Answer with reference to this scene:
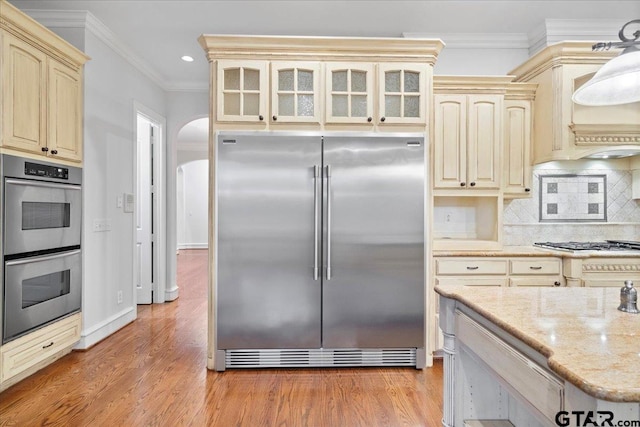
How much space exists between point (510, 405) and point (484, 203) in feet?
7.10

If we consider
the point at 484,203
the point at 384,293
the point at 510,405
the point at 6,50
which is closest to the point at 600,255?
the point at 484,203

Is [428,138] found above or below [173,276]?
above

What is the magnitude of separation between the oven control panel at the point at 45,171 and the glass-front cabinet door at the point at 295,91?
1.64 m

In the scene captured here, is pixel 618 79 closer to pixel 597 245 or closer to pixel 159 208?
pixel 597 245

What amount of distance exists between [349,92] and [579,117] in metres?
1.94

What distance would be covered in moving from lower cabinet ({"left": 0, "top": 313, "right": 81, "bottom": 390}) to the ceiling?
8.41ft

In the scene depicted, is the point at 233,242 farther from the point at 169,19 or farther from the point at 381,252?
the point at 169,19

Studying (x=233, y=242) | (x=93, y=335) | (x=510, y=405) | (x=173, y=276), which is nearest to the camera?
(x=510, y=405)

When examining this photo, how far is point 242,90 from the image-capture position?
2799 mm

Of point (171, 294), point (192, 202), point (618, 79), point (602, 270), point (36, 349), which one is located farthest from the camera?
point (192, 202)

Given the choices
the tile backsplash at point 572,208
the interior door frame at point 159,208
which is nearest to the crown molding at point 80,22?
the interior door frame at point 159,208

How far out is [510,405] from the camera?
5.13 feet

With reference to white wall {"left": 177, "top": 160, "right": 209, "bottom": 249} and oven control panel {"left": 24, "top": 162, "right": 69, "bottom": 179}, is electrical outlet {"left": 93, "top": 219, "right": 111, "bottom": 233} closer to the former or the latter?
oven control panel {"left": 24, "top": 162, "right": 69, "bottom": 179}

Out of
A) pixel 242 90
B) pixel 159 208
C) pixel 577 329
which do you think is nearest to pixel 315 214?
pixel 242 90
